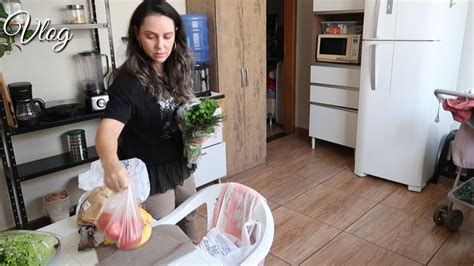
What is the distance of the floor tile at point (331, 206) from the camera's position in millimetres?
2689

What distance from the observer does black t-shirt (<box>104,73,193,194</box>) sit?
1256 millimetres

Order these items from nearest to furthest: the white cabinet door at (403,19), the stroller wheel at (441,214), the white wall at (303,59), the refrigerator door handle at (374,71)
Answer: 1. the stroller wheel at (441,214)
2. the white cabinet door at (403,19)
3. the refrigerator door handle at (374,71)
4. the white wall at (303,59)

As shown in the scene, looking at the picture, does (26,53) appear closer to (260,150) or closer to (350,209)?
(260,150)

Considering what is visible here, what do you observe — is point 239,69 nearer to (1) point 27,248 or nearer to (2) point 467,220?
(2) point 467,220

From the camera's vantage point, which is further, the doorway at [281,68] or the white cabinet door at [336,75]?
the doorway at [281,68]

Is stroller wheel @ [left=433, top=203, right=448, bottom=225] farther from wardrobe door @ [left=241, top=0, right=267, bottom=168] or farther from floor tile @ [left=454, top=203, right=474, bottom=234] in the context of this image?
wardrobe door @ [left=241, top=0, right=267, bottom=168]

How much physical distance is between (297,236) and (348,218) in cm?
47

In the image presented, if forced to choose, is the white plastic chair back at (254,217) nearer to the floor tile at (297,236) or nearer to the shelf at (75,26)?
the floor tile at (297,236)

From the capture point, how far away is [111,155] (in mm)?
1033

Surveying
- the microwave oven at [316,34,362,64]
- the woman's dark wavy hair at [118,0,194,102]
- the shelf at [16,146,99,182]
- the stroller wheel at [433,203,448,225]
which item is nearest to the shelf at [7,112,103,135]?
the shelf at [16,146,99,182]

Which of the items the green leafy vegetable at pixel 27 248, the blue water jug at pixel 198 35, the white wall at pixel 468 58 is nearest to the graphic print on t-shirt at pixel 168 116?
the green leafy vegetable at pixel 27 248

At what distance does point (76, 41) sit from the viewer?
103 inches

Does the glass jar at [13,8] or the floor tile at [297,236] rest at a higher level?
the glass jar at [13,8]

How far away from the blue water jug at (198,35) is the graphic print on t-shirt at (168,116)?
1.56 metres
